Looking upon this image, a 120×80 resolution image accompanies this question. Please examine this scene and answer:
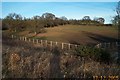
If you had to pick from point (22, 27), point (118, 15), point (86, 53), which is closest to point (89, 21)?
point (22, 27)

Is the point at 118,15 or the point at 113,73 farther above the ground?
the point at 118,15

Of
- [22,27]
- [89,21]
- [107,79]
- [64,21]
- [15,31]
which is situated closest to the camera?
[107,79]

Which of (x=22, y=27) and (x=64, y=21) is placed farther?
(x=64, y=21)

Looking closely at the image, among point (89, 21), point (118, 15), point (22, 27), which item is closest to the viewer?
point (118, 15)

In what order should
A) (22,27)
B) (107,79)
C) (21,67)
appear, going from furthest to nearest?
(22,27), (21,67), (107,79)

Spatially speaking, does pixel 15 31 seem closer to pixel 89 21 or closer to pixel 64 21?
pixel 64 21

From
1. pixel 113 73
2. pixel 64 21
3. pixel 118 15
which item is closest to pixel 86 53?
pixel 113 73

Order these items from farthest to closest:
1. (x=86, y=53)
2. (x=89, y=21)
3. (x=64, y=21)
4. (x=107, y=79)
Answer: (x=89, y=21) < (x=64, y=21) < (x=86, y=53) < (x=107, y=79)

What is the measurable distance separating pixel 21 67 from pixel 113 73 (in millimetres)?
2877

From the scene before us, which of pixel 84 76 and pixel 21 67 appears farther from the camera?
pixel 21 67

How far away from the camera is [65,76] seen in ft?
24.2

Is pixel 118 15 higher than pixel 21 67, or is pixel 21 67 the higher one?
pixel 118 15

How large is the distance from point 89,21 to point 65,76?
12408 cm

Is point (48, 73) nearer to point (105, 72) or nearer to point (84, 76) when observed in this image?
point (84, 76)
